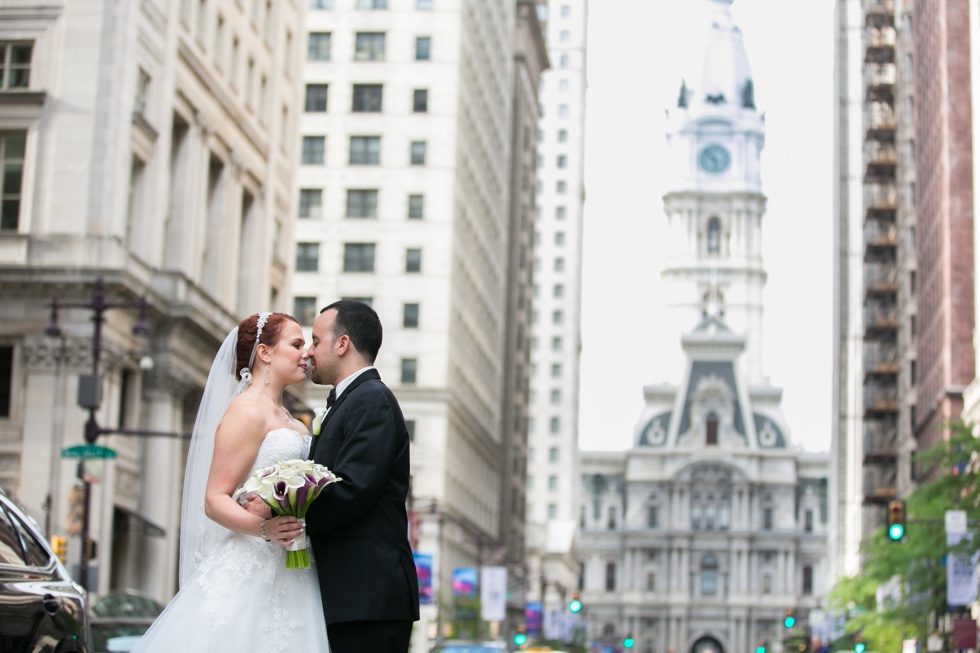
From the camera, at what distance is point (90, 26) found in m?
45.3

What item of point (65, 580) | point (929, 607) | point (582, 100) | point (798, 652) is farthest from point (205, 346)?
point (582, 100)

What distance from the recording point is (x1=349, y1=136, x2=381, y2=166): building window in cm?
8788

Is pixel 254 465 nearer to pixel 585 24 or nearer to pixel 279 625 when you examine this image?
pixel 279 625

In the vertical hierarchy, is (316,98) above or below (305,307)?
above

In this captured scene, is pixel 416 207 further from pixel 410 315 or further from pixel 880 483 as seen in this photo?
pixel 880 483

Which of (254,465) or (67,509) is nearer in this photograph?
(254,465)

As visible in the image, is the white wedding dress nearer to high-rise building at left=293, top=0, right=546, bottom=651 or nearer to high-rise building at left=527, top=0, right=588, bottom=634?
high-rise building at left=293, top=0, right=546, bottom=651

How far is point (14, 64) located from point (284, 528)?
3984cm

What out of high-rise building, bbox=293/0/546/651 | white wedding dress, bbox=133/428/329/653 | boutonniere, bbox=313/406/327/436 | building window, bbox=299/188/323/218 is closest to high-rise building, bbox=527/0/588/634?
high-rise building, bbox=293/0/546/651

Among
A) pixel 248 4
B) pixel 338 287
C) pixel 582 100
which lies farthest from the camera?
pixel 582 100

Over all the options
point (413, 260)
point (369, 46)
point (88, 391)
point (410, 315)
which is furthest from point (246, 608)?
point (369, 46)

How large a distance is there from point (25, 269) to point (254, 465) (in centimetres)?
3643

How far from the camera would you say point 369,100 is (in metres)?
88.5

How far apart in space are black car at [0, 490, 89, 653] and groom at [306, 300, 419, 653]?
1886 millimetres
